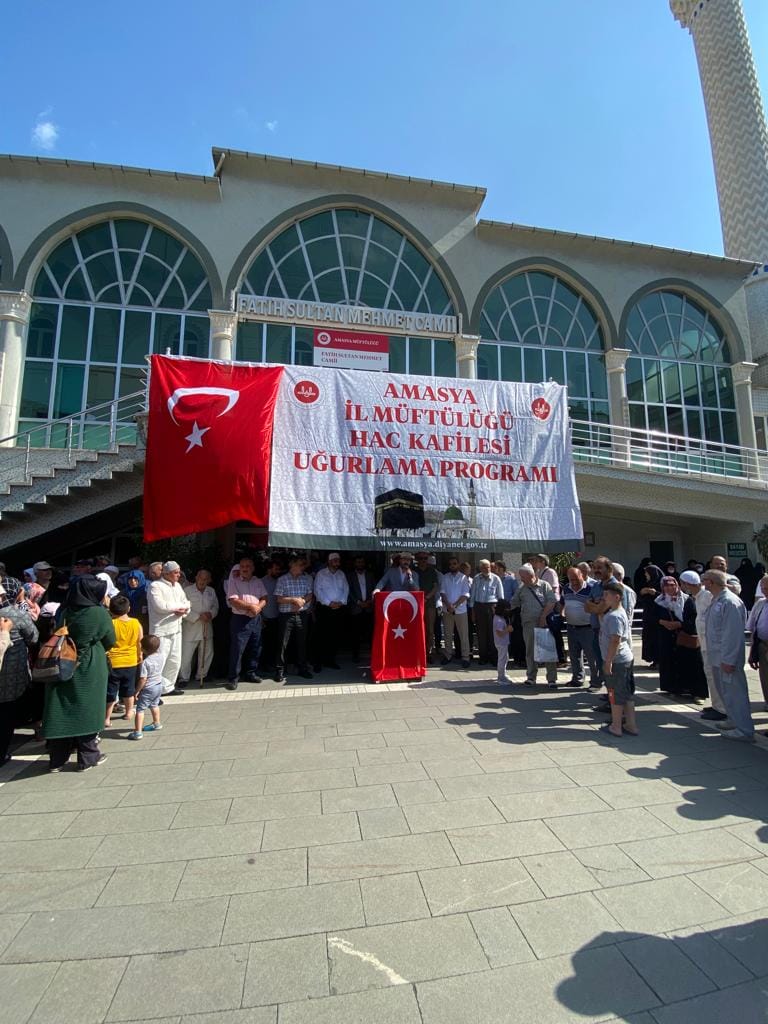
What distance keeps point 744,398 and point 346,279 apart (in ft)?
50.3

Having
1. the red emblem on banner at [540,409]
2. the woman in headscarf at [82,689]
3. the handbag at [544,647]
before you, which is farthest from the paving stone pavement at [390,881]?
the red emblem on banner at [540,409]

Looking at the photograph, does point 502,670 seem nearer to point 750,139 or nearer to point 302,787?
point 302,787

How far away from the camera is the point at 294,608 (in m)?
8.18

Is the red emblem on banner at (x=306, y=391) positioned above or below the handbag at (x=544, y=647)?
above

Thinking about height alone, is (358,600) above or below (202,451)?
below

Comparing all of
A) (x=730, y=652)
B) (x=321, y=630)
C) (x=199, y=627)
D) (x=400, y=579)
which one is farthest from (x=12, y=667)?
(x=730, y=652)

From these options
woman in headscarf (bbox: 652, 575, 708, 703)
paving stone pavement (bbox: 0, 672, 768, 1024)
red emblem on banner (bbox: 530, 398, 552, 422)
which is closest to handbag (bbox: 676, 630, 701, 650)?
woman in headscarf (bbox: 652, 575, 708, 703)

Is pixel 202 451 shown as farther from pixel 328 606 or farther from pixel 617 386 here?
pixel 617 386

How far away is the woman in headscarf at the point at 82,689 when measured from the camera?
4.61 metres

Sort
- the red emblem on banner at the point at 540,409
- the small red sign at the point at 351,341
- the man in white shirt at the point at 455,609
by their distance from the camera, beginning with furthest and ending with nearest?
the small red sign at the point at 351,341
the red emblem on banner at the point at 540,409
the man in white shirt at the point at 455,609

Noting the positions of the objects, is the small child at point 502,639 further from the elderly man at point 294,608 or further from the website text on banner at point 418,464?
the elderly man at point 294,608

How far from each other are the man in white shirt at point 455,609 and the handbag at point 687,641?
3.23 meters

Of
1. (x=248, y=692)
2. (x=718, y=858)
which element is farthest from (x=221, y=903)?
(x=248, y=692)

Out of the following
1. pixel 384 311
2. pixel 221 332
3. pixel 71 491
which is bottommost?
pixel 71 491
